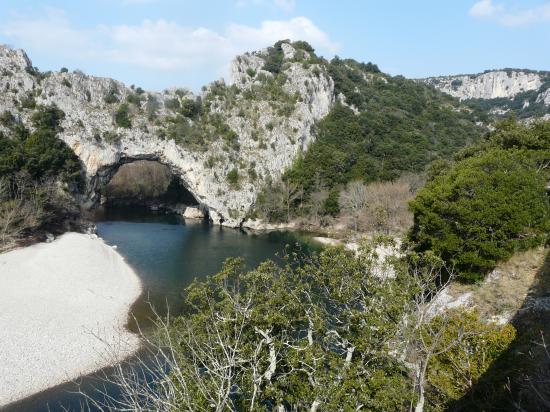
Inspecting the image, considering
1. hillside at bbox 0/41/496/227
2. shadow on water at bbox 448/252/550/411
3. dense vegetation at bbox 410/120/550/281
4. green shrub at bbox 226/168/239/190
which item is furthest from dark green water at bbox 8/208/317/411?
shadow on water at bbox 448/252/550/411

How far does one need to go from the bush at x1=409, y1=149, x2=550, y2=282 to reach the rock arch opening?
52.6m

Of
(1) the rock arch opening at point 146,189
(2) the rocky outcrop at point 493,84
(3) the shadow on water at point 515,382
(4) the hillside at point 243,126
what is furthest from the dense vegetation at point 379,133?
(2) the rocky outcrop at point 493,84

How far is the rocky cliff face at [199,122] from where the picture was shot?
4866 cm

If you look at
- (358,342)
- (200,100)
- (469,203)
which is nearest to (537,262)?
(469,203)

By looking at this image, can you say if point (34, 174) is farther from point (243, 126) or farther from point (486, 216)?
point (486, 216)

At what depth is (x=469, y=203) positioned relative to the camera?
2047 cm

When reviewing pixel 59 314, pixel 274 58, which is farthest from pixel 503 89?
pixel 59 314

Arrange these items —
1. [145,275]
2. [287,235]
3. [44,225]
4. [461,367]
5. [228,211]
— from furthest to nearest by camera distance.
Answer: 1. [228,211]
2. [287,235]
3. [44,225]
4. [145,275]
5. [461,367]

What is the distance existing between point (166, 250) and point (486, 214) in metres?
29.9

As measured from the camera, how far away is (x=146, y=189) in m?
71.4

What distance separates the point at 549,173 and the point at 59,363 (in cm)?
2963

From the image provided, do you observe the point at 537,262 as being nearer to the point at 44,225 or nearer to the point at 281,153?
the point at 44,225

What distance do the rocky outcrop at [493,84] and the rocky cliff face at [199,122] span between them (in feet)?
320

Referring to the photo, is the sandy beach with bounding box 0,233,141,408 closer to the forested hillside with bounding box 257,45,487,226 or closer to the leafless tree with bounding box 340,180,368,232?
the leafless tree with bounding box 340,180,368,232
